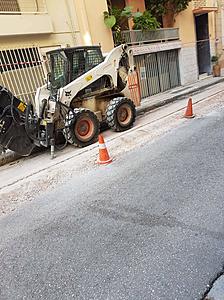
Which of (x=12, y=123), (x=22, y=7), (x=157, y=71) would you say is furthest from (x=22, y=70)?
(x=157, y=71)

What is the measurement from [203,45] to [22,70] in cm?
1463

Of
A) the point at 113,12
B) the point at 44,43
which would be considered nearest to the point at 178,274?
the point at 44,43

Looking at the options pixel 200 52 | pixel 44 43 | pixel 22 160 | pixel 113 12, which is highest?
pixel 113 12

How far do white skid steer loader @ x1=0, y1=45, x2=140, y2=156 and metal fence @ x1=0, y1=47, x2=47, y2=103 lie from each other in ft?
8.12

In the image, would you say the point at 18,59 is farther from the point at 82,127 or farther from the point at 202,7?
the point at 202,7

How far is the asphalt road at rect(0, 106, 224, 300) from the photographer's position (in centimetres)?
264

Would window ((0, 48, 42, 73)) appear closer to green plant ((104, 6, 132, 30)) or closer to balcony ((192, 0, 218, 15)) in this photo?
green plant ((104, 6, 132, 30))

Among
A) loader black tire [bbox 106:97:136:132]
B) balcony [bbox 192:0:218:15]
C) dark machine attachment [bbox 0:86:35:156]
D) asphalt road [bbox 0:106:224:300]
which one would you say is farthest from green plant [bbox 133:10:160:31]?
asphalt road [bbox 0:106:224:300]

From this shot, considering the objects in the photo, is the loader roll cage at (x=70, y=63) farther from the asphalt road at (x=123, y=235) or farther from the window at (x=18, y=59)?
the asphalt road at (x=123, y=235)

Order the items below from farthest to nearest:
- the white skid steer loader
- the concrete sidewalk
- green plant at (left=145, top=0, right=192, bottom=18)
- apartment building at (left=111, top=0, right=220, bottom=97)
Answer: green plant at (left=145, top=0, right=192, bottom=18)
apartment building at (left=111, top=0, right=220, bottom=97)
the concrete sidewalk
the white skid steer loader

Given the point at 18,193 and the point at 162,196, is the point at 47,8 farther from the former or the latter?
the point at 162,196

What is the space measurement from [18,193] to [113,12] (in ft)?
35.1

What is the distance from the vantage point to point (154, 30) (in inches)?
563

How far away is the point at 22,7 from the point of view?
10094 millimetres
